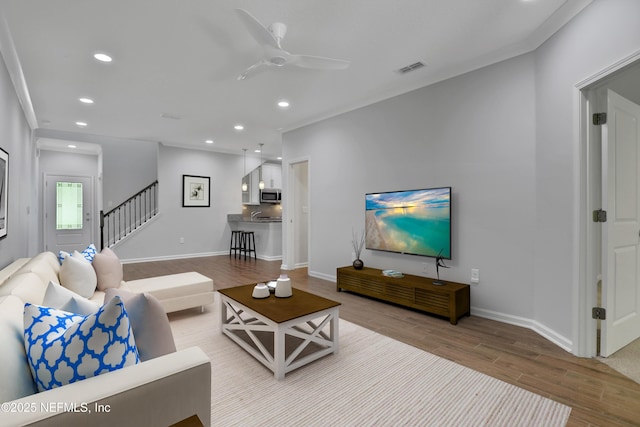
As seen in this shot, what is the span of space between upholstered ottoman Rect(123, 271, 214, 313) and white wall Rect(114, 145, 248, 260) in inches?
165

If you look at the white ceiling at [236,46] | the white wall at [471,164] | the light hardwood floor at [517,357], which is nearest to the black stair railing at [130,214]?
the white ceiling at [236,46]

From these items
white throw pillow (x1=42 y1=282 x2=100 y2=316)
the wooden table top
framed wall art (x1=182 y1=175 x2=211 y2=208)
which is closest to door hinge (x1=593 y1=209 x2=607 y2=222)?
the wooden table top

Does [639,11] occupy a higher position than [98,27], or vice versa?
[98,27]

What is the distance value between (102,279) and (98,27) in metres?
2.28

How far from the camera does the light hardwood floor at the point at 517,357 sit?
1.84m

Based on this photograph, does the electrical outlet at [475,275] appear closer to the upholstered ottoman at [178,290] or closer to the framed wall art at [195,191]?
the upholstered ottoman at [178,290]

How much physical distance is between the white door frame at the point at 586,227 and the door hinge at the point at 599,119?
1.7 inches

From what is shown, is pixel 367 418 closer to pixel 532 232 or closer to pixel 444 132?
pixel 532 232

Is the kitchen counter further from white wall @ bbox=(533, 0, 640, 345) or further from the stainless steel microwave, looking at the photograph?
white wall @ bbox=(533, 0, 640, 345)

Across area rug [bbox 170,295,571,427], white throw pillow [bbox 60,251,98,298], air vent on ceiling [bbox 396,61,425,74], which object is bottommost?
area rug [bbox 170,295,571,427]

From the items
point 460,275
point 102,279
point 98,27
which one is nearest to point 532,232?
point 460,275

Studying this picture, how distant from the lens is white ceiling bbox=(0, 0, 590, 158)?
8.08 feet

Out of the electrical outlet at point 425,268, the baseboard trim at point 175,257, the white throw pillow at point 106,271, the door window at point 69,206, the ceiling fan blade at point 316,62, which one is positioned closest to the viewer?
the ceiling fan blade at point 316,62

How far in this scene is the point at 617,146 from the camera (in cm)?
245
